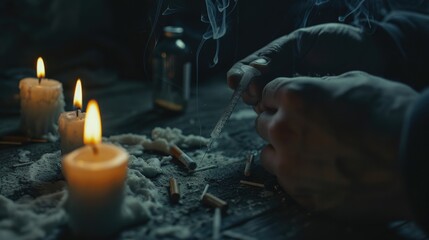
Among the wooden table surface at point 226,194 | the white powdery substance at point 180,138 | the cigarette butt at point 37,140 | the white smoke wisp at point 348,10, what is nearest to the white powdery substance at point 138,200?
the wooden table surface at point 226,194

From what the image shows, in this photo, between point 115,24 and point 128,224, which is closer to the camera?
point 128,224

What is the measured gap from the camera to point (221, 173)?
1.45 meters

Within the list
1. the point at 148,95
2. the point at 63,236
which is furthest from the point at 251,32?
the point at 63,236

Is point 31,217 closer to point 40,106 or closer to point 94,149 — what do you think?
point 94,149

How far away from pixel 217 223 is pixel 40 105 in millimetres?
812

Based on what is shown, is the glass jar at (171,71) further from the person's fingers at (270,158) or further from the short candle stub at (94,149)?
the short candle stub at (94,149)

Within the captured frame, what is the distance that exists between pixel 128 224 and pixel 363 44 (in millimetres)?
1105

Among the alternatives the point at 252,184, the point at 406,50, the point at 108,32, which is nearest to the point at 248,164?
the point at 252,184

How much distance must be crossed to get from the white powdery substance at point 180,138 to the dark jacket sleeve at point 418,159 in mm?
824

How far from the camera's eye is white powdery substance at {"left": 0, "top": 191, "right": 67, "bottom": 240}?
1.03 metres

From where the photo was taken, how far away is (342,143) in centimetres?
108

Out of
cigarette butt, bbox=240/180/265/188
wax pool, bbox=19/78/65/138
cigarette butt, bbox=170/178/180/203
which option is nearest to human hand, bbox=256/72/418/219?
cigarette butt, bbox=240/180/265/188

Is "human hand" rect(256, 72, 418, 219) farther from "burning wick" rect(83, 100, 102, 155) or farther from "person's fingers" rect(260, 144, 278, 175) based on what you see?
"burning wick" rect(83, 100, 102, 155)

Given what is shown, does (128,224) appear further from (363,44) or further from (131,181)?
(363,44)
